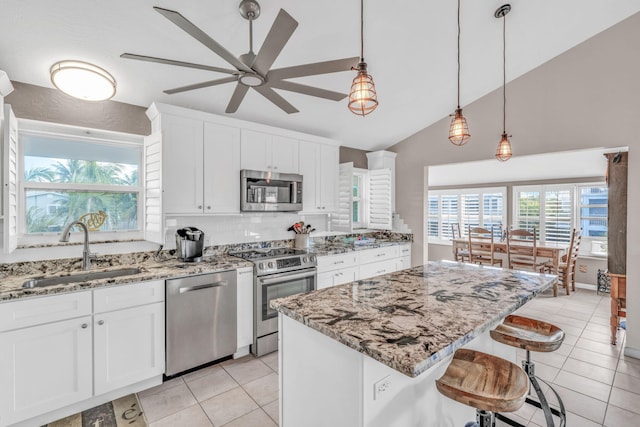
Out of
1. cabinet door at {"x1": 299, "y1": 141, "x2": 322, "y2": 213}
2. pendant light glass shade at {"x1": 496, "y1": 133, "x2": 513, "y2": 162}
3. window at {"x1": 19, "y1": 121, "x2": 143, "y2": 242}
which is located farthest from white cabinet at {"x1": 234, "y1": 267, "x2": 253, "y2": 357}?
pendant light glass shade at {"x1": 496, "y1": 133, "x2": 513, "y2": 162}

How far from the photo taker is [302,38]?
247cm

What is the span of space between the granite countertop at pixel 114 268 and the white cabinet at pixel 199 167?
0.50m

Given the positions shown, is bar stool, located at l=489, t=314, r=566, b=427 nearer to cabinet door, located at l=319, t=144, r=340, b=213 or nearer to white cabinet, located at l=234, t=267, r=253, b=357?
white cabinet, located at l=234, t=267, r=253, b=357

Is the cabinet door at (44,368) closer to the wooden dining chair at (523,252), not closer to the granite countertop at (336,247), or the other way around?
the granite countertop at (336,247)

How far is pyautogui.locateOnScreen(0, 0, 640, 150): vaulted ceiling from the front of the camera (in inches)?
79.3

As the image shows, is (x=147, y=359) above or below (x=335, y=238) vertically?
below

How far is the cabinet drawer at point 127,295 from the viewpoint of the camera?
2.15m

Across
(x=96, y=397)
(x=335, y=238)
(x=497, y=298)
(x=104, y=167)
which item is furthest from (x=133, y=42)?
(x=335, y=238)

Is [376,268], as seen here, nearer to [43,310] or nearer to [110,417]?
[110,417]

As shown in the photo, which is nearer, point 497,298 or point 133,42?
point 497,298

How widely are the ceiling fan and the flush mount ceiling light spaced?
36.0 inches

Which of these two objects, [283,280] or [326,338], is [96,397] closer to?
[283,280]

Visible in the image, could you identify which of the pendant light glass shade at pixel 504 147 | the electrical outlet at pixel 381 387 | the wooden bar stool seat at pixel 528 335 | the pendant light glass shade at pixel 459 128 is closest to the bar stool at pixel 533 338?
the wooden bar stool seat at pixel 528 335

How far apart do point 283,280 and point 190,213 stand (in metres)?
1.10
